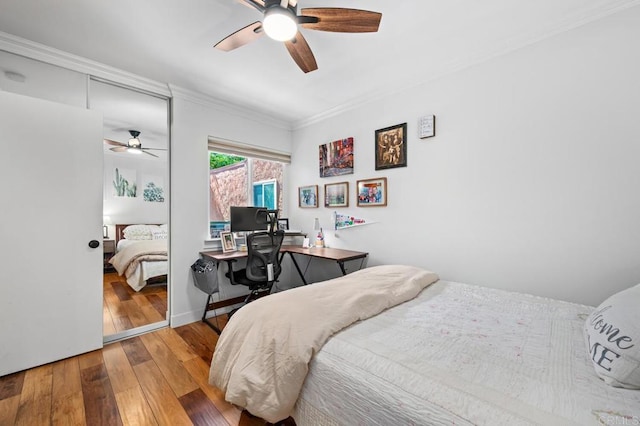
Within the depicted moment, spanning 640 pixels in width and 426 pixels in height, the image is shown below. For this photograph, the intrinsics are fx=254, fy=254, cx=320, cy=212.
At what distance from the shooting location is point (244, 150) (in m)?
3.41

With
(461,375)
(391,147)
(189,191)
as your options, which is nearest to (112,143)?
(189,191)

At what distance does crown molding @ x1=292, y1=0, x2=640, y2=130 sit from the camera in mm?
1677

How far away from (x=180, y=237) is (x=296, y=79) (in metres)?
2.10

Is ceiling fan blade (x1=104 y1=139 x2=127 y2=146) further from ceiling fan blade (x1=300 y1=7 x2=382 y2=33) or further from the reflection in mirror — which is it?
ceiling fan blade (x1=300 y1=7 x2=382 y2=33)

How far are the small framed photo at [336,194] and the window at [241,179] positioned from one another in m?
0.91

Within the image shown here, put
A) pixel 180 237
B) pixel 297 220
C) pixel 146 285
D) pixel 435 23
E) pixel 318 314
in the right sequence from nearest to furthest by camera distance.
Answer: pixel 318 314
pixel 435 23
pixel 180 237
pixel 146 285
pixel 297 220

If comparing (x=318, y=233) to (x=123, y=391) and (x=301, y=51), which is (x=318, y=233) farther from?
Result: (x=123, y=391)

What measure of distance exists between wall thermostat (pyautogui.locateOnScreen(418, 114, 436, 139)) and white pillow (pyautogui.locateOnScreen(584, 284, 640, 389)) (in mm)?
1776

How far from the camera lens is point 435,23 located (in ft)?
5.99

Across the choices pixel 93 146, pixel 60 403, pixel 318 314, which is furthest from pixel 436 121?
pixel 60 403

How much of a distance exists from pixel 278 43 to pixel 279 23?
2.14ft

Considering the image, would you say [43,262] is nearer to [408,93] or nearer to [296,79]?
[296,79]

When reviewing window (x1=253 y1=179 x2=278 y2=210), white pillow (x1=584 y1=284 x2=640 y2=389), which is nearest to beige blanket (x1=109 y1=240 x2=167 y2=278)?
window (x1=253 y1=179 x2=278 y2=210)

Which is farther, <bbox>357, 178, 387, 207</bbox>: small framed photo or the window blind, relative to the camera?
the window blind
